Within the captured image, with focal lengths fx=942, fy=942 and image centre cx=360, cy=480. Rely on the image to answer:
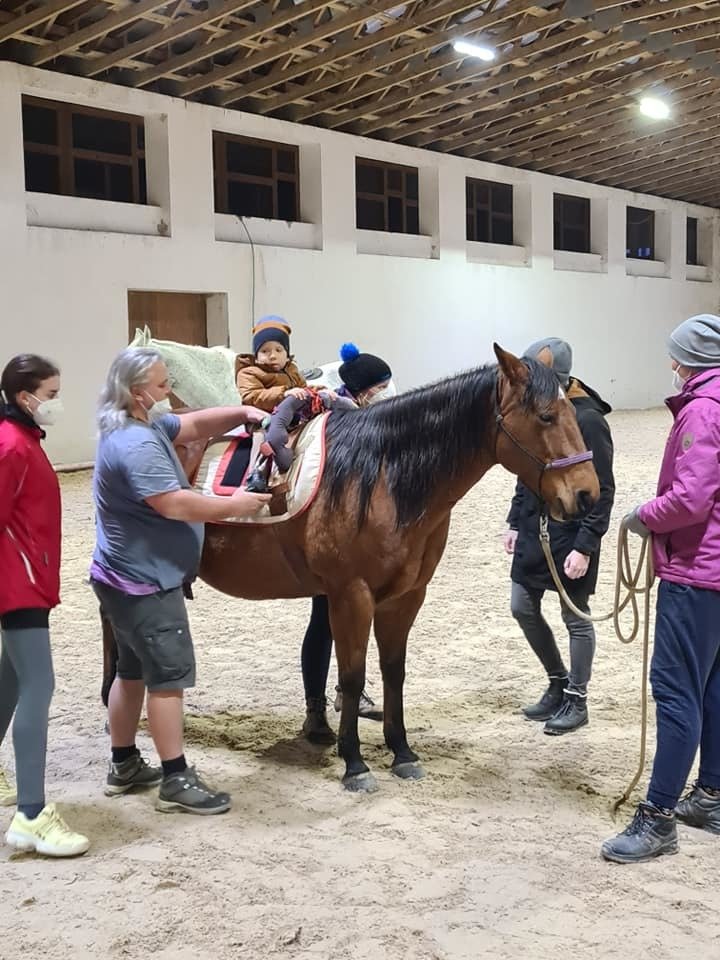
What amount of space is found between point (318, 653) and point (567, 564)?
1.01 meters

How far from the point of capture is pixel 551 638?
3.71 metres

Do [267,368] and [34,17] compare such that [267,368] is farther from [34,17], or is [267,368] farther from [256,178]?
[256,178]

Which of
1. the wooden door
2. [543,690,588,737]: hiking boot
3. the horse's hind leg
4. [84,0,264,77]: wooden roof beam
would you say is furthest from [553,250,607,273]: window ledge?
the horse's hind leg

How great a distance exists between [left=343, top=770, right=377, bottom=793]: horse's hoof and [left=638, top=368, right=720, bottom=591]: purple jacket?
119 centimetres

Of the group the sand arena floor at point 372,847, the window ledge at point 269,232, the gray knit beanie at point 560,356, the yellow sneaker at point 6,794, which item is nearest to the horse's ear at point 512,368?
the gray knit beanie at point 560,356

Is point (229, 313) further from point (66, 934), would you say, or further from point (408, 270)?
point (66, 934)

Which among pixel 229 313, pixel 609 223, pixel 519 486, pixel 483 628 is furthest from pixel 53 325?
pixel 609 223

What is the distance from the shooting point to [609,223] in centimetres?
1905

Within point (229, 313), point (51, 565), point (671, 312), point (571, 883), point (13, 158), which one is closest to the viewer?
point (571, 883)

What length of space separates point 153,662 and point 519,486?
156 centimetres

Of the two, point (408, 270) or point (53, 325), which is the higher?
point (408, 270)

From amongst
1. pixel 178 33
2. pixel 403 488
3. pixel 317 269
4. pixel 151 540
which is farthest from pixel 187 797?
pixel 317 269

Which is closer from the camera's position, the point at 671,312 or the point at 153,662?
the point at 153,662

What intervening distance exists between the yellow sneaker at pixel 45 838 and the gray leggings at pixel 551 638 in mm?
1803
